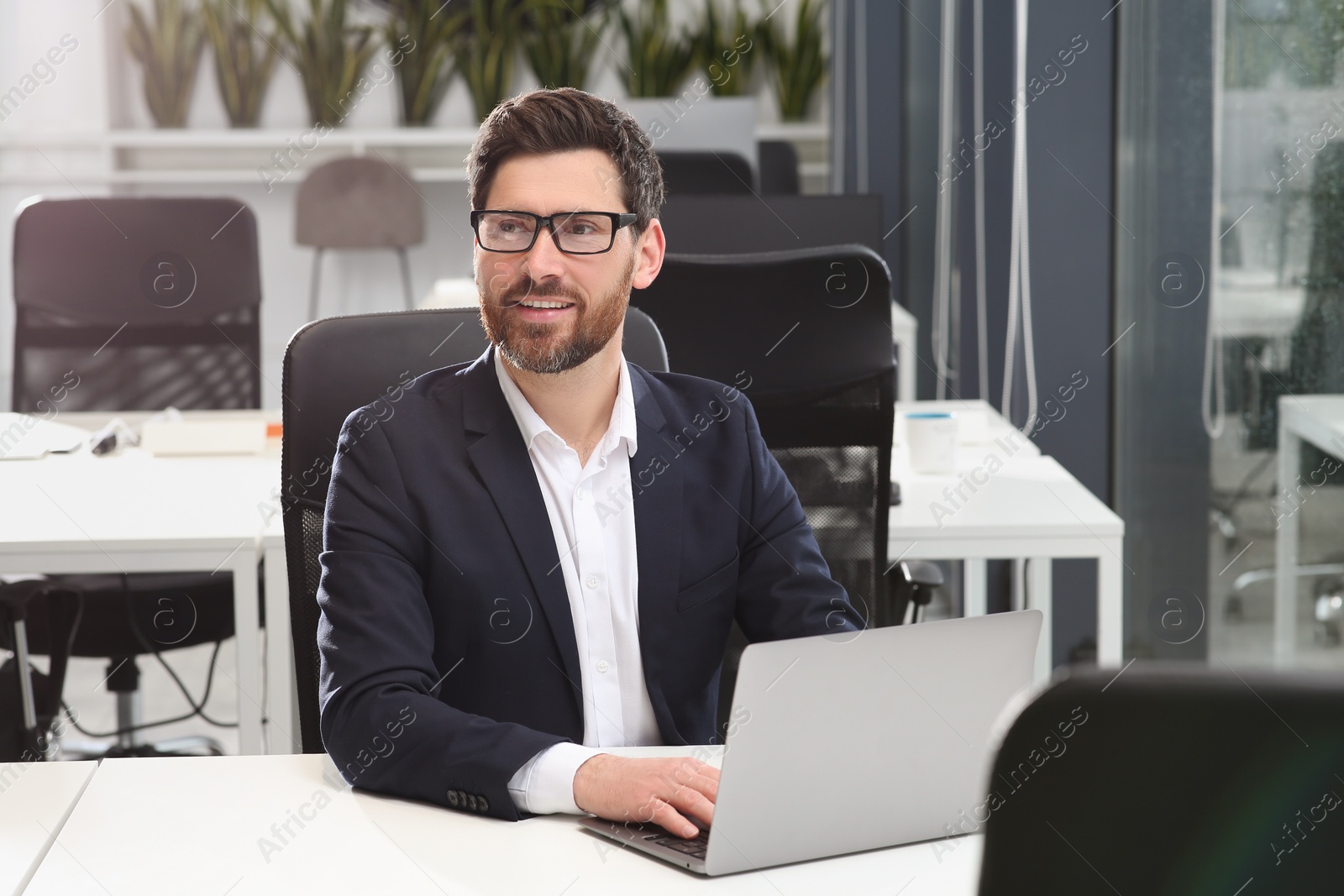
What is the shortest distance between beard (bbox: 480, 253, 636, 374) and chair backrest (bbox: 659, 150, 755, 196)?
215cm

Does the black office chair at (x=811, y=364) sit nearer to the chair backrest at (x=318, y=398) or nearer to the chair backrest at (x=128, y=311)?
the chair backrest at (x=318, y=398)

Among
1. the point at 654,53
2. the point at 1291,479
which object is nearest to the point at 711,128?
the point at 654,53

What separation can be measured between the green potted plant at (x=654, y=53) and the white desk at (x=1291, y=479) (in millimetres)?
4135

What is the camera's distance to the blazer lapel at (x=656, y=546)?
138cm

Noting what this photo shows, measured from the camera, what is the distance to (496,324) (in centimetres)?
138

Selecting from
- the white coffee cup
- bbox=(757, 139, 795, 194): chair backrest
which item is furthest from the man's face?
bbox=(757, 139, 795, 194): chair backrest

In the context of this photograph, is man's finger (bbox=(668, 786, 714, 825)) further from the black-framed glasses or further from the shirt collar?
the black-framed glasses

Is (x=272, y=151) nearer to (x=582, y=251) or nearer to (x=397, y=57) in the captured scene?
(x=397, y=57)

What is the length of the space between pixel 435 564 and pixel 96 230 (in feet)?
6.17

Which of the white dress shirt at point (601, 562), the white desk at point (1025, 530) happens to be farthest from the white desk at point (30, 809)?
the white desk at point (1025, 530)

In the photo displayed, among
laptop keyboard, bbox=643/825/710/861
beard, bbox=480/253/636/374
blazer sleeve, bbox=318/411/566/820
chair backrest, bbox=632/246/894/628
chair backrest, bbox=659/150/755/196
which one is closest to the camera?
laptop keyboard, bbox=643/825/710/861

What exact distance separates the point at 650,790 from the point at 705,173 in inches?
104

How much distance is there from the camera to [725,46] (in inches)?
232

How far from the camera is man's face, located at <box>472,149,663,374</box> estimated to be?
1.37m
